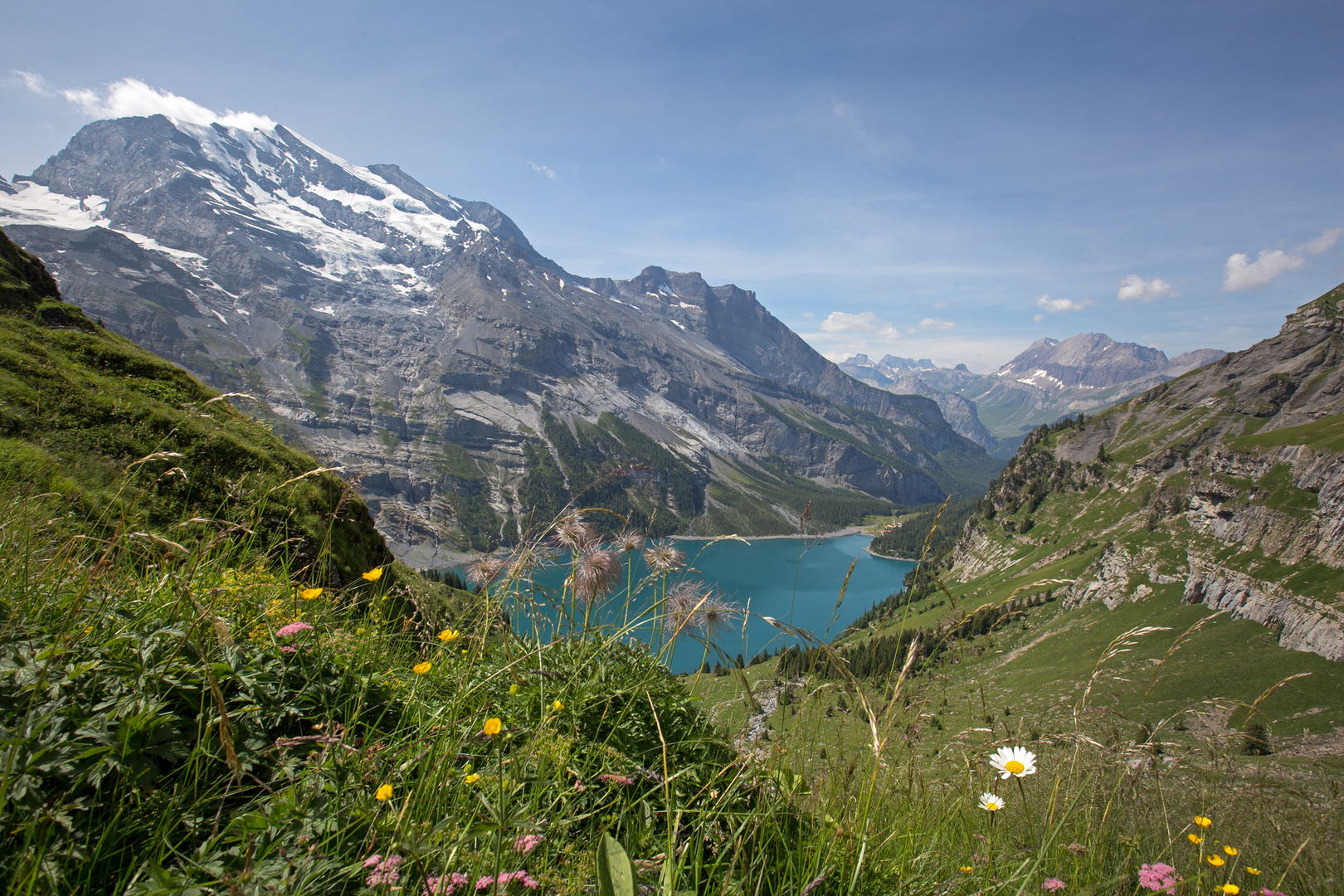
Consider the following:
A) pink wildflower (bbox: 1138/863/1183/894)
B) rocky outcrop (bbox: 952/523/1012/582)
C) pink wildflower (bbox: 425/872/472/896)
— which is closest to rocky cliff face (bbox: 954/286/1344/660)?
rocky outcrop (bbox: 952/523/1012/582)

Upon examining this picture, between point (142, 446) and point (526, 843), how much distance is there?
28.6 ft

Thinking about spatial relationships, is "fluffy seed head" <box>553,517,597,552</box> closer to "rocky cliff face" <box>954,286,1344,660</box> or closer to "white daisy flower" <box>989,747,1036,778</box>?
"white daisy flower" <box>989,747,1036,778</box>

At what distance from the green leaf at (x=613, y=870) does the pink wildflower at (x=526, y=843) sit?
0.33 m

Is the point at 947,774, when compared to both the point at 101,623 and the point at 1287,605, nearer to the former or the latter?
the point at 101,623

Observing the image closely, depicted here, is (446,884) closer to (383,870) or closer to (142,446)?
(383,870)

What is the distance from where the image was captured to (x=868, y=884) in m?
2.18

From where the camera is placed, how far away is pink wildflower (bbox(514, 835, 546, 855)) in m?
1.75

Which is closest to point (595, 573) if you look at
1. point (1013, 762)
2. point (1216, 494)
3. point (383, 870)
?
point (383, 870)

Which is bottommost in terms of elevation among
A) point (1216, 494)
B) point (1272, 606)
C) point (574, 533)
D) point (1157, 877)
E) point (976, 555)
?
point (976, 555)

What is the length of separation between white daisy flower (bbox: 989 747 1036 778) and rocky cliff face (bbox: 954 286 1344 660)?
154 feet

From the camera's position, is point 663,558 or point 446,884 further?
point 663,558

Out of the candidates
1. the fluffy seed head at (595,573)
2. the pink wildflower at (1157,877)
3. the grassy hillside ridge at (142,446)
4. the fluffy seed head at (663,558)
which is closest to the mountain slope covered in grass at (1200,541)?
the pink wildflower at (1157,877)

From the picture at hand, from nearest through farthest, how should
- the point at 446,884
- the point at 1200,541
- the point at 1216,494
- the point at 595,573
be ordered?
the point at 446,884, the point at 595,573, the point at 1200,541, the point at 1216,494

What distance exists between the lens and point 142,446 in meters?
7.22
